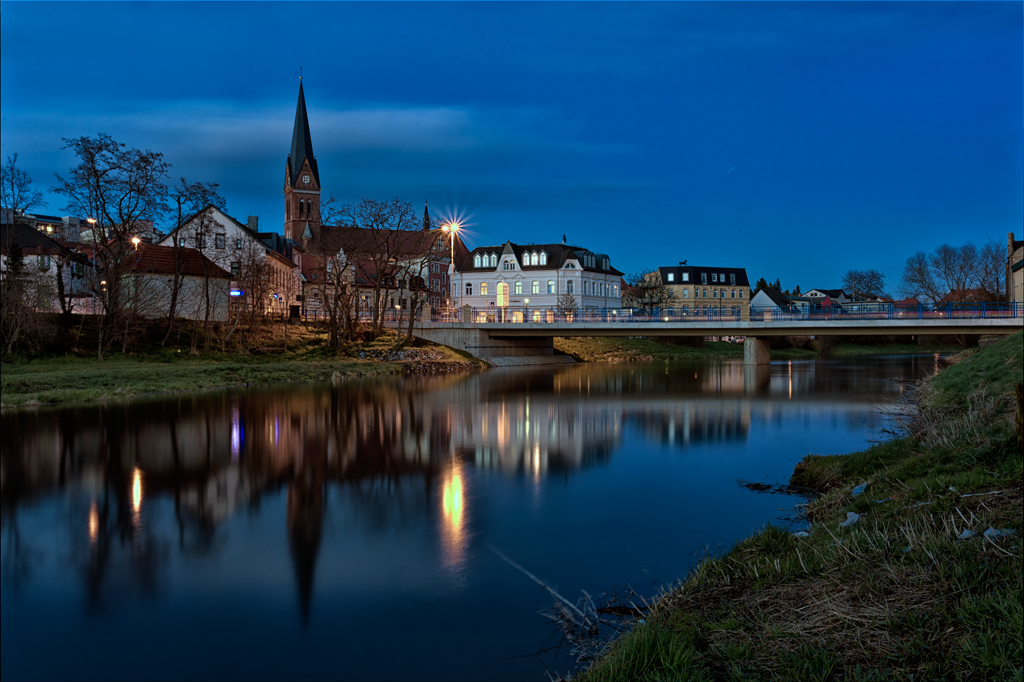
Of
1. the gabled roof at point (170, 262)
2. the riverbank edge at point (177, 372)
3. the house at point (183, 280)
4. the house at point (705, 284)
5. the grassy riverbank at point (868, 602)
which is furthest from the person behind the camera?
the house at point (705, 284)

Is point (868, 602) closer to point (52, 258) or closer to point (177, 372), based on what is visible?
point (177, 372)

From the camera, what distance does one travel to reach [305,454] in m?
16.6

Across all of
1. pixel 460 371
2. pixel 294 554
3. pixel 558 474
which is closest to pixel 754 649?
pixel 294 554

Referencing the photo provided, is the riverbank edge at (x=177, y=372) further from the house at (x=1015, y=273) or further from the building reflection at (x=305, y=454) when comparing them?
the house at (x=1015, y=273)

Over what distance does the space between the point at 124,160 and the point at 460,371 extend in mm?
25609

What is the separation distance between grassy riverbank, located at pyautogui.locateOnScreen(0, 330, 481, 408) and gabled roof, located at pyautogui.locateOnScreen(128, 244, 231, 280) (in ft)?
26.1

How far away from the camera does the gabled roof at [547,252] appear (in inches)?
3944

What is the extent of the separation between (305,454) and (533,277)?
8557cm

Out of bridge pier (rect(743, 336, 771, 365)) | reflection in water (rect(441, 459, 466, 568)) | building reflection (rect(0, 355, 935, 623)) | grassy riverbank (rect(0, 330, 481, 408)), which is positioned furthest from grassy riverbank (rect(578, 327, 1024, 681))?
bridge pier (rect(743, 336, 771, 365))

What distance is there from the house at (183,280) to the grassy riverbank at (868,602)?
50.4 m

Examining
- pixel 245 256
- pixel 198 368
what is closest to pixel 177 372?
pixel 198 368

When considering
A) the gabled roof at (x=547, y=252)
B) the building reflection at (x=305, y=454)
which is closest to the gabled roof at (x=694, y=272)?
the gabled roof at (x=547, y=252)

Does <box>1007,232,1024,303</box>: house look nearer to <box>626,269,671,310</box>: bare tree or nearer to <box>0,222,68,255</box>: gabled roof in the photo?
<box>626,269,671,310</box>: bare tree

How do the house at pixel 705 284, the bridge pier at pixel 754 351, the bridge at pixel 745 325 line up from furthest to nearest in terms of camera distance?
1. the house at pixel 705 284
2. the bridge pier at pixel 754 351
3. the bridge at pixel 745 325
